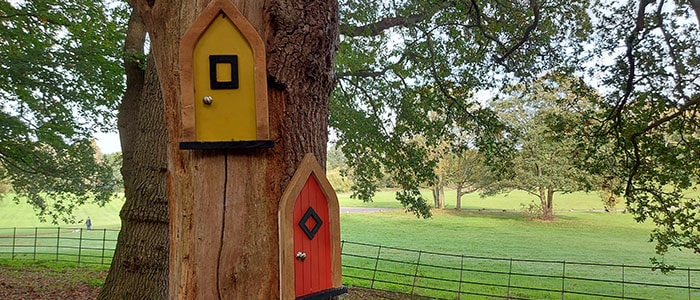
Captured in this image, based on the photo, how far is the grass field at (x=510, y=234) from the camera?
1219cm

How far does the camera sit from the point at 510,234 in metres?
16.0

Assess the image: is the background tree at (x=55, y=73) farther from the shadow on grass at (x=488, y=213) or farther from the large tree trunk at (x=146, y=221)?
the shadow on grass at (x=488, y=213)

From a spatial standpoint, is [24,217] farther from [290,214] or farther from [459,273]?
[290,214]

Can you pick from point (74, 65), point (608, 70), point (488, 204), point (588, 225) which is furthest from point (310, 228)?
point (488, 204)

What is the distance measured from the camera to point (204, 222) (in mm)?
1213

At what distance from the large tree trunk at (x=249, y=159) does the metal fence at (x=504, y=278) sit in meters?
9.33

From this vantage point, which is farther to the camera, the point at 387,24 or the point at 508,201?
the point at 508,201

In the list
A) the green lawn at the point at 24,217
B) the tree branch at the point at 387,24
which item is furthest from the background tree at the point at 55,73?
the green lawn at the point at 24,217

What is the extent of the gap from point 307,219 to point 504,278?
11836mm

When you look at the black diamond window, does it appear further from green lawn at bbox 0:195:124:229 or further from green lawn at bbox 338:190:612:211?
green lawn at bbox 0:195:124:229

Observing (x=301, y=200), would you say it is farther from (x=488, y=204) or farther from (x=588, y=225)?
(x=488, y=204)

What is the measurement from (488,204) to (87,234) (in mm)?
Result: 16551

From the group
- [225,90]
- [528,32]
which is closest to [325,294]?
[225,90]

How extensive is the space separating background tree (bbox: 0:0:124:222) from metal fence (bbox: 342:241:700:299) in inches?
282
